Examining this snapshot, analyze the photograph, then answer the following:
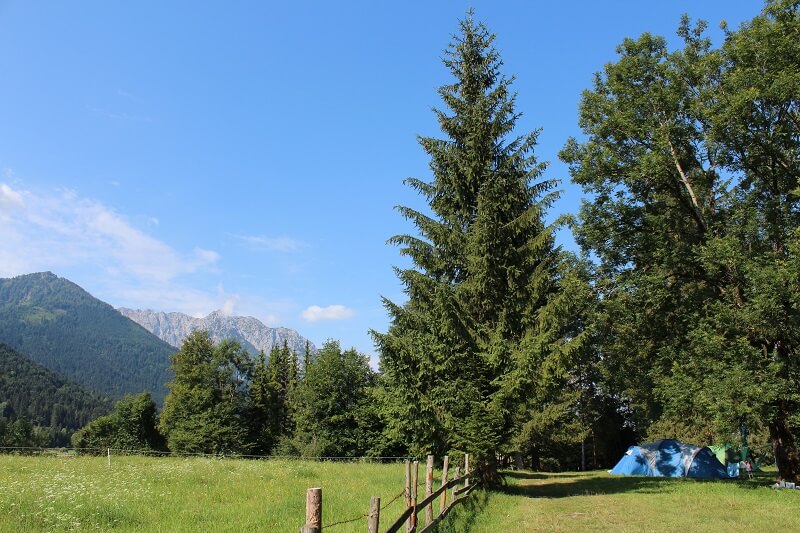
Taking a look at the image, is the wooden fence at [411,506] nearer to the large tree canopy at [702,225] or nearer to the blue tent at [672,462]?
the large tree canopy at [702,225]

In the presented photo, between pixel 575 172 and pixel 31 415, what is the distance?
229947 mm

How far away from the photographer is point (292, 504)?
11609 mm

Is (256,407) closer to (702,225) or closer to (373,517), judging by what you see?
(702,225)

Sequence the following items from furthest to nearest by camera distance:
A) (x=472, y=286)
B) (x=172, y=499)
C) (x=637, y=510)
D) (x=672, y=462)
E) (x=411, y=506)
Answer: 1. (x=672, y=462)
2. (x=472, y=286)
3. (x=637, y=510)
4. (x=172, y=499)
5. (x=411, y=506)

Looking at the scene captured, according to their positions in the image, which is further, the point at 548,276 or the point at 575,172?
the point at 575,172

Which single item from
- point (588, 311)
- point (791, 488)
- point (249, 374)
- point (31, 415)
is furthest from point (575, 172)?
point (31, 415)

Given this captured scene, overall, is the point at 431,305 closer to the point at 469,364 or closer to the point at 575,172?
the point at 469,364

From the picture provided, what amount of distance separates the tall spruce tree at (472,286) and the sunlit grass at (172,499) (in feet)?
10.7

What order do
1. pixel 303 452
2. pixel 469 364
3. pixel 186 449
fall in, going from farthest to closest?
pixel 186 449 → pixel 303 452 → pixel 469 364

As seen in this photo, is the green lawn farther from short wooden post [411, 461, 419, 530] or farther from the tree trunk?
short wooden post [411, 461, 419, 530]

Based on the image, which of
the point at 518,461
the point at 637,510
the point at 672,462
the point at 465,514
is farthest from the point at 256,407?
the point at 637,510

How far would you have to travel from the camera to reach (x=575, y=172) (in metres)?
22.6

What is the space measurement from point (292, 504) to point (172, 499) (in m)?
3.02

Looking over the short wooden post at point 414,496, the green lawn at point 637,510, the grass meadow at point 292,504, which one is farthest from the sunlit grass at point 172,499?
the green lawn at point 637,510
